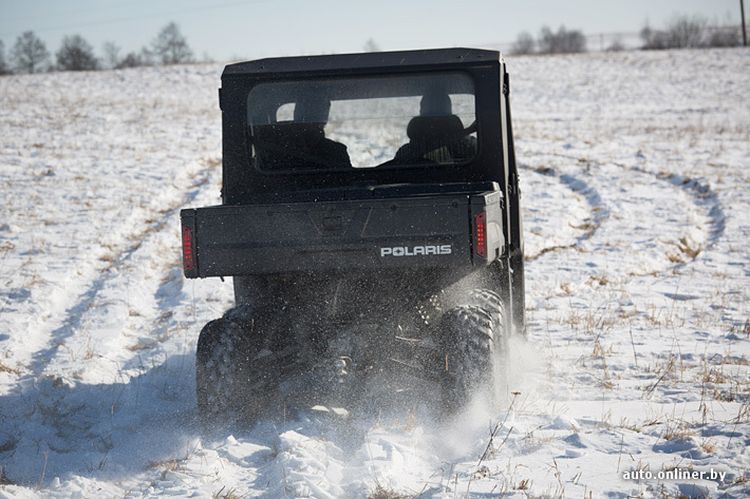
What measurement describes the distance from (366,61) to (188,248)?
202 cm

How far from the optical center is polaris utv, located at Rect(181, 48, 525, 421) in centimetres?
452

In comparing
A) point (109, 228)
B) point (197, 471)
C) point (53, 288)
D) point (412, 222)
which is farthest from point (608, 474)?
point (109, 228)

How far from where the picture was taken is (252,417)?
4828 mm

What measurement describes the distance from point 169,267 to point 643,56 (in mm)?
38471

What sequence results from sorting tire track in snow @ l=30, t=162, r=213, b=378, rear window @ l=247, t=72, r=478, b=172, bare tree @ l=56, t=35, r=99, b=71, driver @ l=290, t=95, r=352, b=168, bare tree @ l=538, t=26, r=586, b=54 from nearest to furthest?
rear window @ l=247, t=72, r=478, b=172 < driver @ l=290, t=95, r=352, b=168 < tire track in snow @ l=30, t=162, r=213, b=378 < bare tree @ l=56, t=35, r=99, b=71 < bare tree @ l=538, t=26, r=586, b=54

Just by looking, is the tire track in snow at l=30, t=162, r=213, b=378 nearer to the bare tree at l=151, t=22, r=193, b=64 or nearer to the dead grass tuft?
the dead grass tuft

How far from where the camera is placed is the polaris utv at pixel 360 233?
14.8ft

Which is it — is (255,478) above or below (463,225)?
below

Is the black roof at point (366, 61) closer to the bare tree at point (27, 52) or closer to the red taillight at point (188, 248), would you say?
the red taillight at point (188, 248)

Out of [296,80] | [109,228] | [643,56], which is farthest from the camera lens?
Result: [643,56]

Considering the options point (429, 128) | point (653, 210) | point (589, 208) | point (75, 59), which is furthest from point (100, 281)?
point (75, 59)

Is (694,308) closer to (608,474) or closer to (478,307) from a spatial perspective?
(478,307)

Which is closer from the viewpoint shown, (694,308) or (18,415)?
(18,415)

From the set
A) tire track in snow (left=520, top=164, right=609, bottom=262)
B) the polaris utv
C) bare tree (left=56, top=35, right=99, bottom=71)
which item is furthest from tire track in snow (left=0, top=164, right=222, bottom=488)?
bare tree (left=56, top=35, right=99, bottom=71)
